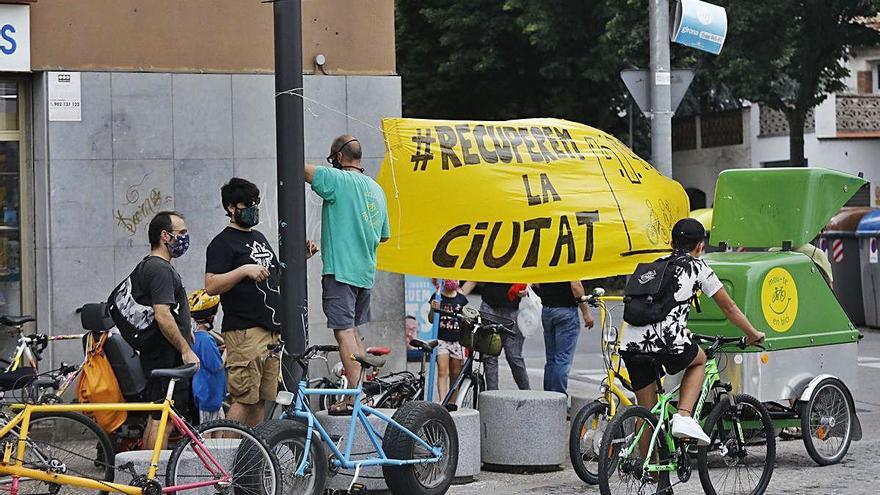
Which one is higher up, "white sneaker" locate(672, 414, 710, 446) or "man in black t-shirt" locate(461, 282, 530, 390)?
"man in black t-shirt" locate(461, 282, 530, 390)

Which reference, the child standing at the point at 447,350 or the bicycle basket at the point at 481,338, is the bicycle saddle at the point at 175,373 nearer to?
the bicycle basket at the point at 481,338

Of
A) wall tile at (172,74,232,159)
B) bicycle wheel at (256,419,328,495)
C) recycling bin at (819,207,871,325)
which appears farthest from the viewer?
recycling bin at (819,207,871,325)

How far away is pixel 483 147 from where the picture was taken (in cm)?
969

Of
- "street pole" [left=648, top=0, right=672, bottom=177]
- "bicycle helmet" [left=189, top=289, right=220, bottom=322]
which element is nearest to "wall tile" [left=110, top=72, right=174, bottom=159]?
"bicycle helmet" [left=189, top=289, right=220, bottom=322]

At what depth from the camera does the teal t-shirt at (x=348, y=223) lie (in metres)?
8.53

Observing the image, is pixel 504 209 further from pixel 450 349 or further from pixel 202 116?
pixel 202 116

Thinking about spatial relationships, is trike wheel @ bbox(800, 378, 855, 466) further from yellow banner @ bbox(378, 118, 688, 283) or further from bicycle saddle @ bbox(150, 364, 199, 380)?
bicycle saddle @ bbox(150, 364, 199, 380)

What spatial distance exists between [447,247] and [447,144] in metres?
0.78

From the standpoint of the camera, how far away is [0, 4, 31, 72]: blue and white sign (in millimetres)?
9625

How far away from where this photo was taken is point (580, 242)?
9.54m

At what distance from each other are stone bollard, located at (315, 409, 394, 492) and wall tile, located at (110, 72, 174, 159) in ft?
10.2

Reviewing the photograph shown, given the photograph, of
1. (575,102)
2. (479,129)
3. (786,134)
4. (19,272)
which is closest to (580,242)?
(479,129)

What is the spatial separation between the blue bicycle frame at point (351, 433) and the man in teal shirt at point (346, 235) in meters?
0.78

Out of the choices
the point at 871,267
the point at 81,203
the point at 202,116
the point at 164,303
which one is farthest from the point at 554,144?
the point at 871,267
